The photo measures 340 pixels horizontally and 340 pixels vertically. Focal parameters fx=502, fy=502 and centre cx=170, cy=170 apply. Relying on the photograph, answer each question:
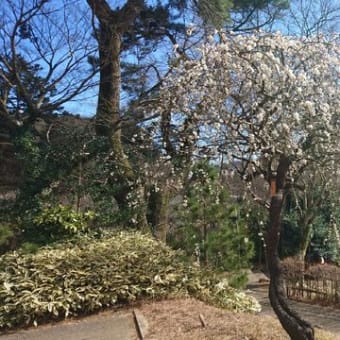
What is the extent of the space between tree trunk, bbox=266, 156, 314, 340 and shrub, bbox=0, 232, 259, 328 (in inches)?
85.1

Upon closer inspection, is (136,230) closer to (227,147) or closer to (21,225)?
(21,225)

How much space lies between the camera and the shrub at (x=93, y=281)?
5703 millimetres

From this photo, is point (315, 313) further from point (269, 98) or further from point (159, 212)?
point (269, 98)

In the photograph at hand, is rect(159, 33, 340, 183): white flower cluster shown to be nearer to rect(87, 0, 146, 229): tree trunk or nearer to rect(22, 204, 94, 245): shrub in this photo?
rect(22, 204, 94, 245): shrub

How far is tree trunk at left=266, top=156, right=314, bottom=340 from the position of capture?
4043 millimetres

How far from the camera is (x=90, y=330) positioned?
5277 mm

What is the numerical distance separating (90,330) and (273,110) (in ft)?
9.64

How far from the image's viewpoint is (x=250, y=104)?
4848 mm

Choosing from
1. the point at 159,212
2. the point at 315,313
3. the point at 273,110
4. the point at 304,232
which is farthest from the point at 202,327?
the point at 304,232

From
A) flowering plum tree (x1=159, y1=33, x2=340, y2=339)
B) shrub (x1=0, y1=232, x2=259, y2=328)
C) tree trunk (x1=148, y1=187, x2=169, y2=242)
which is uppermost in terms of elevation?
flowering plum tree (x1=159, y1=33, x2=340, y2=339)

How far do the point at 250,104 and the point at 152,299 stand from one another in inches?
105

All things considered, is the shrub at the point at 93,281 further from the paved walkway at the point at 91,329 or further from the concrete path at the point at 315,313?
the concrete path at the point at 315,313

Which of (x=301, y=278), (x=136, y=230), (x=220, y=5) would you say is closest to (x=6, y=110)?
(x=136, y=230)

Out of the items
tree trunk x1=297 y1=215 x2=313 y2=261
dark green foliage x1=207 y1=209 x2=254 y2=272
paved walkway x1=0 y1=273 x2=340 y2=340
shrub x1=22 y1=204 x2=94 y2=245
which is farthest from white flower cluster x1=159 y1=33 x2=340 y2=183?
tree trunk x1=297 y1=215 x2=313 y2=261
